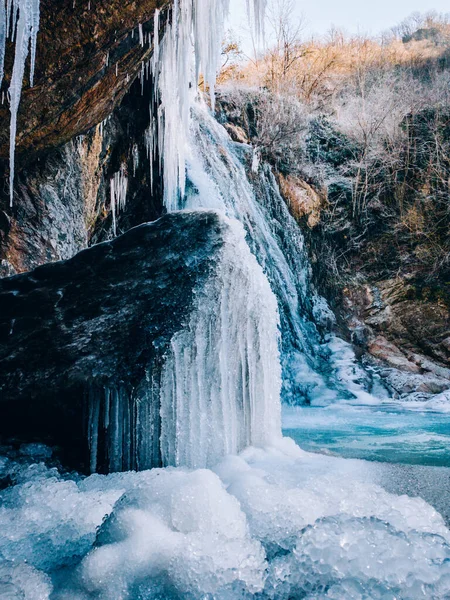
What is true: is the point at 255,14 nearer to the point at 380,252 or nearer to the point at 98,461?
the point at 98,461

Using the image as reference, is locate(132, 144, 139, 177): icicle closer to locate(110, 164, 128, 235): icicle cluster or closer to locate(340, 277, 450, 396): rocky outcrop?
locate(110, 164, 128, 235): icicle cluster

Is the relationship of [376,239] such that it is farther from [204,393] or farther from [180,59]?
[204,393]

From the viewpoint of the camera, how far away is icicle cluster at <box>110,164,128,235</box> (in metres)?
6.14

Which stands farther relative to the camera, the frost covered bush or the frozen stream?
the frost covered bush

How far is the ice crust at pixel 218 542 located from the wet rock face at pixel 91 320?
46cm

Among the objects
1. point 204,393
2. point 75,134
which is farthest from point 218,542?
point 75,134

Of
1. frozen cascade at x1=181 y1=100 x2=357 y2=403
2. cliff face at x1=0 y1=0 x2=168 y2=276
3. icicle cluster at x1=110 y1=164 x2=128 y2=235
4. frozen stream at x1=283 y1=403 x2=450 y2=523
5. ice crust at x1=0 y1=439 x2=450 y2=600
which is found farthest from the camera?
frozen cascade at x1=181 y1=100 x2=357 y2=403

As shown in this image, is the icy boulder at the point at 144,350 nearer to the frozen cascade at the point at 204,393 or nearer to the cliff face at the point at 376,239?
the frozen cascade at the point at 204,393

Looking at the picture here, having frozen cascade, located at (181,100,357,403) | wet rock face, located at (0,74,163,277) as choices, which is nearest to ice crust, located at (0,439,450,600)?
wet rock face, located at (0,74,163,277)

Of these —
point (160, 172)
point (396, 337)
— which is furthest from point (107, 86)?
point (396, 337)

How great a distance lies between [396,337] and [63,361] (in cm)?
814

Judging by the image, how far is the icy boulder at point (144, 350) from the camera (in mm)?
2393

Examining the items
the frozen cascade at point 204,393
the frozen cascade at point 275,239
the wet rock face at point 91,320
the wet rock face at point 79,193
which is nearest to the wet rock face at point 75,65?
the wet rock face at point 79,193

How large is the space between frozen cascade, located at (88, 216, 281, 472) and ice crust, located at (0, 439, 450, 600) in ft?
1.25
